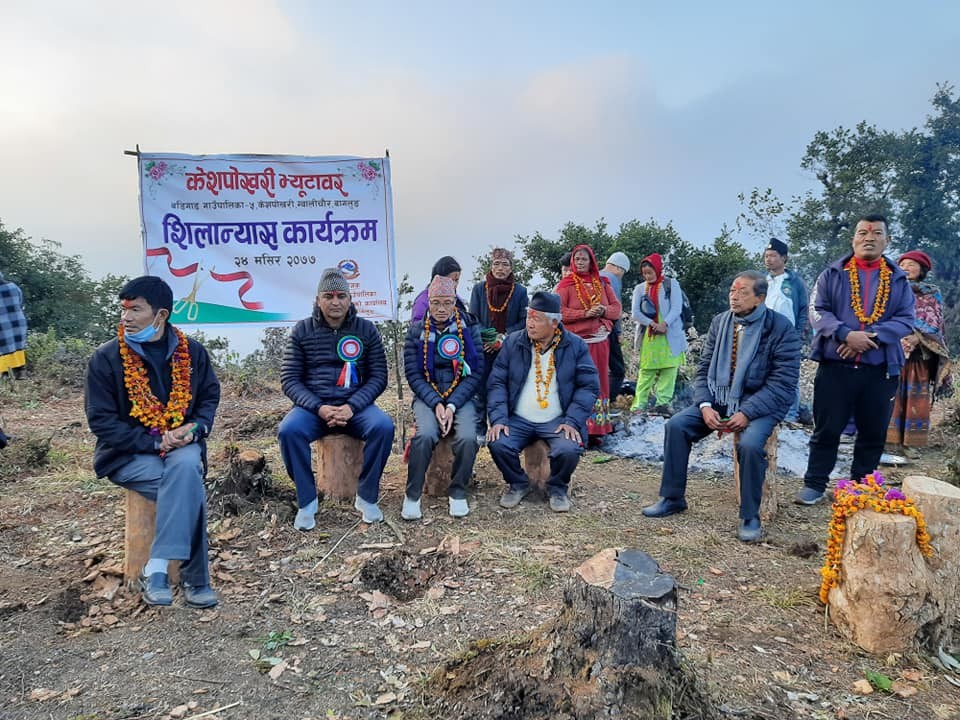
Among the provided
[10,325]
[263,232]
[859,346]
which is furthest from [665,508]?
[10,325]

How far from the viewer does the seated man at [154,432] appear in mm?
3336

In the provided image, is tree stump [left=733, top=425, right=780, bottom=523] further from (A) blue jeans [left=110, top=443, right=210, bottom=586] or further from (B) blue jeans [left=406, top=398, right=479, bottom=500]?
(A) blue jeans [left=110, top=443, right=210, bottom=586]

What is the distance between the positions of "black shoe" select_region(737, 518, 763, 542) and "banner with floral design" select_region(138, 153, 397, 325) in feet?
10.6

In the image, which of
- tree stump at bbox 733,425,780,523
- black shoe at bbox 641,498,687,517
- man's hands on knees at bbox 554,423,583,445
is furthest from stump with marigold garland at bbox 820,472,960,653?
man's hands on knees at bbox 554,423,583,445

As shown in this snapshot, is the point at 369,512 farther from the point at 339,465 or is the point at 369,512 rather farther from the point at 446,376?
the point at 446,376

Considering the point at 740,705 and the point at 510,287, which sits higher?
the point at 510,287

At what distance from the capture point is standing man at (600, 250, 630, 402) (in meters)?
7.11

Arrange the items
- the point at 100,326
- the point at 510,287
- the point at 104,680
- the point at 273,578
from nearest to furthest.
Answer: the point at 104,680 → the point at 273,578 → the point at 510,287 → the point at 100,326

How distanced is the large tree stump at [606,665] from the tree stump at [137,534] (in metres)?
2.02

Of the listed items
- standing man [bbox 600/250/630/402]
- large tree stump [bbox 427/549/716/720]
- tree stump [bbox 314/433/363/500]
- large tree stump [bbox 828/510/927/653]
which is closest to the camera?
large tree stump [bbox 427/549/716/720]

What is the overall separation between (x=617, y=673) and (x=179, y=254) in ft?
15.5

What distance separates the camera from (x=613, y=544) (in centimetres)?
424

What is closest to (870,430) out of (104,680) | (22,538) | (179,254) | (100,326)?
(104,680)

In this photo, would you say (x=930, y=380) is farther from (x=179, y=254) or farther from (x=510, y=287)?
(x=179, y=254)
